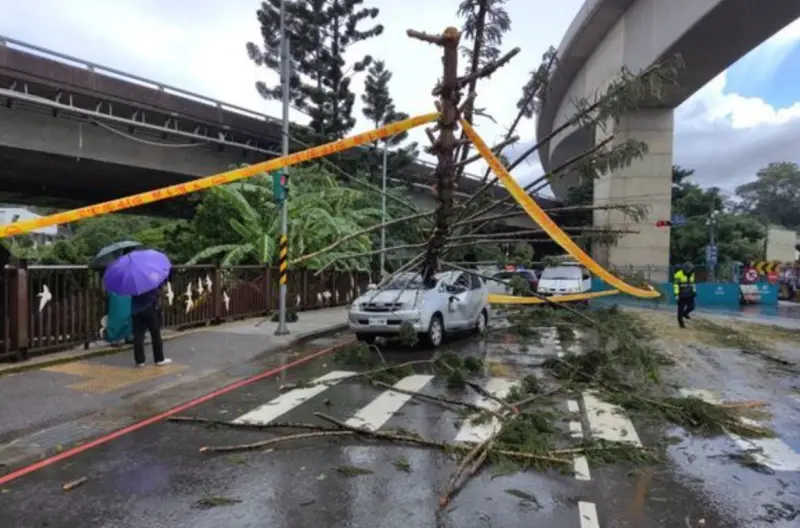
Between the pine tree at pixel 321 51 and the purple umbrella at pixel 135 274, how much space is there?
2638 cm

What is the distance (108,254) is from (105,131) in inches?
476

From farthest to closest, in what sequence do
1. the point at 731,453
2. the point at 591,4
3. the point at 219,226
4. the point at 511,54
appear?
the point at 591,4 < the point at 219,226 < the point at 511,54 < the point at 731,453

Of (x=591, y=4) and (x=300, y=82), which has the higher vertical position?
(x=591, y=4)

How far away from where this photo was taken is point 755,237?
53375 mm

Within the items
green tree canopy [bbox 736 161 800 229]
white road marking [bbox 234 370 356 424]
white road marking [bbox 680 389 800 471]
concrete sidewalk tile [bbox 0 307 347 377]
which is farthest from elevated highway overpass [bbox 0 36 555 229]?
green tree canopy [bbox 736 161 800 229]

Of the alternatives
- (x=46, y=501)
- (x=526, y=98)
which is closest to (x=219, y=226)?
(x=526, y=98)

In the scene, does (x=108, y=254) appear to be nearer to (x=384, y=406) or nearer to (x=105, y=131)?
(x=384, y=406)

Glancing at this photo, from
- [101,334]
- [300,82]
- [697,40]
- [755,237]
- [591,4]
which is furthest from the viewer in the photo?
[755,237]

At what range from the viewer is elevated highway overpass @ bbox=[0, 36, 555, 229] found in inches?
690

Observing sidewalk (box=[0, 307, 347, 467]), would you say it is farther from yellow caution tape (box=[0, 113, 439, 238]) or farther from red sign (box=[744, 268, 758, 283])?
red sign (box=[744, 268, 758, 283])

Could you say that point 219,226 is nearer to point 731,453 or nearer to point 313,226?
point 313,226

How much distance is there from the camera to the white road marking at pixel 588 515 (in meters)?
4.34

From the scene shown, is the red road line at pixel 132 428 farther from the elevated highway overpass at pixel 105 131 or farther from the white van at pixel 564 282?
the white van at pixel 564 282

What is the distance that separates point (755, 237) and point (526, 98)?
5247cm
